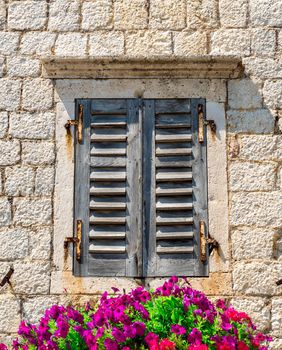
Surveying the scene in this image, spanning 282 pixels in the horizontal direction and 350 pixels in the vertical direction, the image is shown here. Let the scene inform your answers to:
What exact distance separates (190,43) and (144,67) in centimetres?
46

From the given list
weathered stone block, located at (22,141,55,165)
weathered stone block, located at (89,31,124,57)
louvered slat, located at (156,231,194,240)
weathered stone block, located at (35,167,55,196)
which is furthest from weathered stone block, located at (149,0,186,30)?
louvered slat, located at (156,231,194,240)

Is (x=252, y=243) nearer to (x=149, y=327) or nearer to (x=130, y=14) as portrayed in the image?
(x=149, y=327)

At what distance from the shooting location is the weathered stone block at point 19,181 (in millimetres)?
4766

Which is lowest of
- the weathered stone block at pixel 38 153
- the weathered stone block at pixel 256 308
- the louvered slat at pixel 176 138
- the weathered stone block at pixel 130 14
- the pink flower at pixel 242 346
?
the pink flower at pixel 242 346

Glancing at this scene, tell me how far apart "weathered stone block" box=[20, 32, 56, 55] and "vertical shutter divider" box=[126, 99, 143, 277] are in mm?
826

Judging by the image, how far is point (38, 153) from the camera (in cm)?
482

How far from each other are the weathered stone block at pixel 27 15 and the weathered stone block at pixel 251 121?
5.71 feet

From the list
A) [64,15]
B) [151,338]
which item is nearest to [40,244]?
[151,338]

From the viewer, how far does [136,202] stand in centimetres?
472

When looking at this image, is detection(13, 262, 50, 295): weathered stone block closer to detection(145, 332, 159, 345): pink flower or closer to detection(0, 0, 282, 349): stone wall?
detection(0, 0, 282, 349): stone wall

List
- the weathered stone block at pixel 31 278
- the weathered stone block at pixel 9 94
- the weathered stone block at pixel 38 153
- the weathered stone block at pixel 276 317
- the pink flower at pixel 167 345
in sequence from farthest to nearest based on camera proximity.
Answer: the weathered stone block at pixel 9 94
the weathered stone block at pixel 38 153
the weathered stone block at pixel 31 278
the weathered stone block at pixel 276 317
the pink flower at pixel 167 345

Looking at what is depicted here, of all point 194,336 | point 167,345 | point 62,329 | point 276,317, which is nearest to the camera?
point 167,345

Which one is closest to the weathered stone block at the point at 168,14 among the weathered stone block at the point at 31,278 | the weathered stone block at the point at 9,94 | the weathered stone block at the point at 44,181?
the weathered stone block at the point at 9,94

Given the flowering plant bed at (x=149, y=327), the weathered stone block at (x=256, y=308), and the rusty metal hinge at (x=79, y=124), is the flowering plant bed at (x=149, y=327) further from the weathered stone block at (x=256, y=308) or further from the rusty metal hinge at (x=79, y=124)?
the rusty metal hinge at (x=79, y=124)
